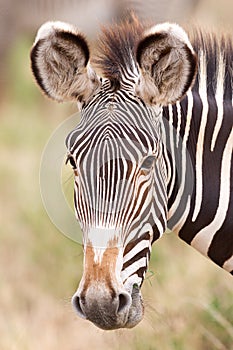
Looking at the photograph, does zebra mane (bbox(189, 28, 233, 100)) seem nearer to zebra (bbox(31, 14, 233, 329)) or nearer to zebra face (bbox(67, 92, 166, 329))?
zebra (bbox(31, 14, 233, 329))

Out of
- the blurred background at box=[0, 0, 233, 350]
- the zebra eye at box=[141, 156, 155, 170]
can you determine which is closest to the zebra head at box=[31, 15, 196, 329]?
the zebra eye at box=[141, 156, 155, 170]

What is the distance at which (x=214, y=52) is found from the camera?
4.14 m

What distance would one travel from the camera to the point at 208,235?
13.2 ft

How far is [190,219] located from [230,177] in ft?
0.87

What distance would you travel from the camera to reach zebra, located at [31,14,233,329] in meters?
3.52

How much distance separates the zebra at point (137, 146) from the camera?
3523 mm

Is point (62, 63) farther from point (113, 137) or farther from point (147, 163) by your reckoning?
point (147, 163)

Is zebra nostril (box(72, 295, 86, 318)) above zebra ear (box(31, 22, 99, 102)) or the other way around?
the other way around

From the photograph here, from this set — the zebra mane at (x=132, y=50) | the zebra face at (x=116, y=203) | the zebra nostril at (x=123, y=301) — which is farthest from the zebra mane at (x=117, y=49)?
the zebra nostril at (x=123, y=301)

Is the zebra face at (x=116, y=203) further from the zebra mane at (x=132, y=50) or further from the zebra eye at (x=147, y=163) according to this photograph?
the zebra mane at (x=132, y=50)

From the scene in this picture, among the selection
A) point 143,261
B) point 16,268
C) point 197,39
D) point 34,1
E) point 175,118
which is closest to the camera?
point 143,261

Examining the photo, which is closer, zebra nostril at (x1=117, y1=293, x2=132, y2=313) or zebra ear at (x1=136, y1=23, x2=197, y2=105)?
zebra nostril at (x1=117, y1=293, x2=132, y2=313)

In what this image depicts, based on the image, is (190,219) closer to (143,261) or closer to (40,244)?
(143,261)

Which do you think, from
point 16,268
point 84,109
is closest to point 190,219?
point 84,109
